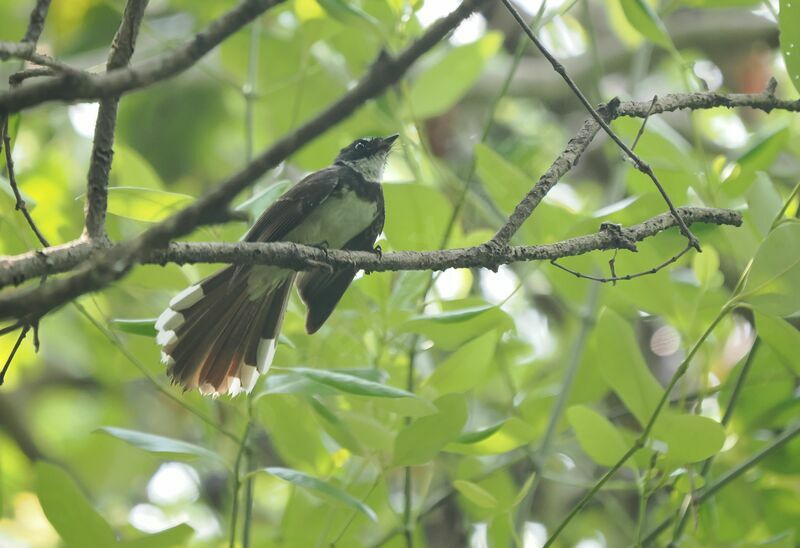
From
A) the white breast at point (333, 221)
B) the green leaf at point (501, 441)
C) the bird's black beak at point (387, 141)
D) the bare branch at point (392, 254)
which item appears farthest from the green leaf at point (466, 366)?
the bird's black beak at point (387, 141)

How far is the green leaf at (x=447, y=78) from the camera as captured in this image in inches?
136

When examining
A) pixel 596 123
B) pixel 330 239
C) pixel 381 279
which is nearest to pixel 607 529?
pixel 330 239

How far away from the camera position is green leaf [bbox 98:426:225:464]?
2.33 metres

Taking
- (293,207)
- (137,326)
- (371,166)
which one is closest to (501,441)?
(137,326)

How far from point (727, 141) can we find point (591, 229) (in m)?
3.84

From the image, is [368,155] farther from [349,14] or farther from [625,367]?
[625,367]

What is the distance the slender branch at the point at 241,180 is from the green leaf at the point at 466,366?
1392mm

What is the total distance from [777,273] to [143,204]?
60.7 inches

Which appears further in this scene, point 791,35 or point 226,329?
point 226,329

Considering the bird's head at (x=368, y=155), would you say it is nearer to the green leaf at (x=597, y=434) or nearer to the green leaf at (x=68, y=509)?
the green leaf at (x=597, y=434)

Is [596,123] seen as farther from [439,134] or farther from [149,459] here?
[439,134]

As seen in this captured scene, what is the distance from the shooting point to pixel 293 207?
3.60 meters

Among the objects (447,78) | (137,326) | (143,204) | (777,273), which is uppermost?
(447,78)

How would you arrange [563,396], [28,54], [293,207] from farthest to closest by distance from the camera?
[293,207], [563,396], [28,54]
